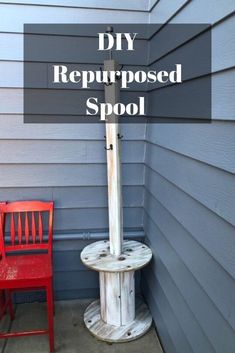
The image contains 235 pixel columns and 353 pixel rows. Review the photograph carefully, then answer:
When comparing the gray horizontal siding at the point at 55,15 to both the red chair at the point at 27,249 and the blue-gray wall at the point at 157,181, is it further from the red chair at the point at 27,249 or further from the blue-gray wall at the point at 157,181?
the red chair at the point at 27,249

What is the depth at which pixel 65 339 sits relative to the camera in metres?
1.82

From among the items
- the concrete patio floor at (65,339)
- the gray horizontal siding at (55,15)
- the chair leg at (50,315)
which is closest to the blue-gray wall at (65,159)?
the gray horizontal siding at (55,15)

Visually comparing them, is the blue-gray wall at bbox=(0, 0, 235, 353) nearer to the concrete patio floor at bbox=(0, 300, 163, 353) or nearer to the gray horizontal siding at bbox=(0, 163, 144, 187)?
the gray horizontal siding at bbox=(0, 163, 144, 187)

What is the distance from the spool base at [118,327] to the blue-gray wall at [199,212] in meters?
0.12

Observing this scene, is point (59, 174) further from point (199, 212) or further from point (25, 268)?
point (199, 212)

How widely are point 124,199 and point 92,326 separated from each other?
81 cm

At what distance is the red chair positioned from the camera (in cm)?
164

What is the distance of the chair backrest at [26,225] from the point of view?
6.24 feet

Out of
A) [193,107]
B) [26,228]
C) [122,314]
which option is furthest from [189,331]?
[26,228]

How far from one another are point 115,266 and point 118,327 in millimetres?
431

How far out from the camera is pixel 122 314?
182 cm

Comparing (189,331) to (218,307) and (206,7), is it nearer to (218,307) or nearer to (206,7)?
(218,307)

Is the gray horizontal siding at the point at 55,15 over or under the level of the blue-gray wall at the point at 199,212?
over

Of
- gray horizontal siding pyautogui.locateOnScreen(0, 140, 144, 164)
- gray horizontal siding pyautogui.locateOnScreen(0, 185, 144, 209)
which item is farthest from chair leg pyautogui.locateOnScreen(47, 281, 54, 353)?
gray horizontal siding pyautogui.locateOnScreen(0, 140, 144, 164)
